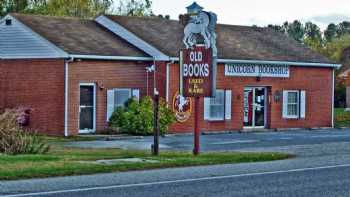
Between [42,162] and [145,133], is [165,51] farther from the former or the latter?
[42,162]

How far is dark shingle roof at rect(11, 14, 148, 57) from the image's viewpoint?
38.5 metres

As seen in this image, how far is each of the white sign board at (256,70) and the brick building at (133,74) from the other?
0.05 m

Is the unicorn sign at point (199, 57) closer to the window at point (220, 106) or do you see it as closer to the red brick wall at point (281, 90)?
the red brick wall at point (281, 90)

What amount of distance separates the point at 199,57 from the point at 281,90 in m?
21.5

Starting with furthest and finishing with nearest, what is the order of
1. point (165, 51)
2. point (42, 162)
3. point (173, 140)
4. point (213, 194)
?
1. point (165, 51)
2. point (173, 140)
3. point (42, 162)
4. point (213, 194)

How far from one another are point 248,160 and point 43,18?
67.8ft

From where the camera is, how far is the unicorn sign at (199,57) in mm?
24297

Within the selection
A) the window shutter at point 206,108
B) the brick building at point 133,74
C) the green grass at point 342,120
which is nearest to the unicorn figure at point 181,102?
the brick building at point 133,74

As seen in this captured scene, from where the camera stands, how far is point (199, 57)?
24.3 meters

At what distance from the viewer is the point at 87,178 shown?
1814 centimetres

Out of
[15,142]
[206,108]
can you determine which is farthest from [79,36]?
[15,142]

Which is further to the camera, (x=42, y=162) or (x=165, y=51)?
(x=165, y=51)

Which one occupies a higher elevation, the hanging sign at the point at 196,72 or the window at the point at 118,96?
the hanging sign at the point at 196,72

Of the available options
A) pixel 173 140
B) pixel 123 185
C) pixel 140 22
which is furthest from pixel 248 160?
pixel 140 22
